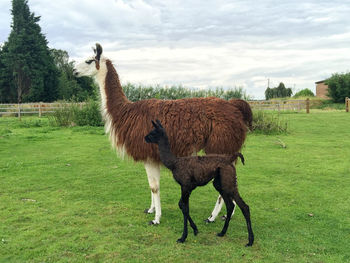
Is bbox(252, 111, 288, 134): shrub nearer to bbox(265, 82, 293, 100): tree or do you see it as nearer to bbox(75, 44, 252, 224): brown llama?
bbox(75, 44, 252, 224): brown llama

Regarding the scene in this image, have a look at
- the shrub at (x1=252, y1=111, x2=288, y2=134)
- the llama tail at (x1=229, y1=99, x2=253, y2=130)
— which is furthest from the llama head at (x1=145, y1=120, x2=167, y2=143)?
the shrub at (x1=252, y1=111, x2=288, y2=134)

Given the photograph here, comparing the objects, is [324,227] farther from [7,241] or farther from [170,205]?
[7,241]

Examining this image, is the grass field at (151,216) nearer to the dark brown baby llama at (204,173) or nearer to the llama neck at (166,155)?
the dark brown baby llama at (204,173)

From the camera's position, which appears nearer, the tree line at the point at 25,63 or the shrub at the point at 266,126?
the shrub at the point at 266,126

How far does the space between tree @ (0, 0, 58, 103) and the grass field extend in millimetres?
34731

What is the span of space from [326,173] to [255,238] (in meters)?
4.11

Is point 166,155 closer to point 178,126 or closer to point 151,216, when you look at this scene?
point 178,126

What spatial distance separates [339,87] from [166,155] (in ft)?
127

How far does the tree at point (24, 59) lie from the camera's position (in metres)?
40.6

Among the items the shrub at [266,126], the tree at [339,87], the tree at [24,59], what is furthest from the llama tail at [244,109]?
the tree at [24,59]

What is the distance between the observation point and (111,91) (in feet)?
18.2

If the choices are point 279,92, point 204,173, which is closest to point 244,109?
point 204,173

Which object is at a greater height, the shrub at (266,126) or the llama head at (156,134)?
the llama head at (156,134)

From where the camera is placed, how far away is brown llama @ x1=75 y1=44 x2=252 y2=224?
183 inches
